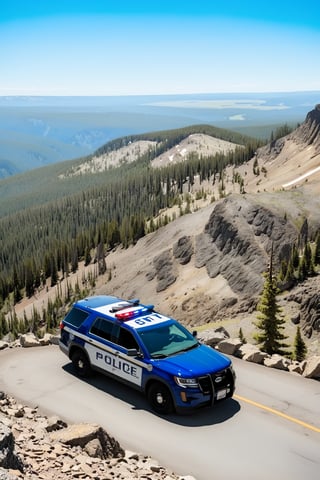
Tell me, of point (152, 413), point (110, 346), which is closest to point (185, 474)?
point (152, 413)

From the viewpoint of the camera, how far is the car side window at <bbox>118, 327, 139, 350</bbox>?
1457 cm

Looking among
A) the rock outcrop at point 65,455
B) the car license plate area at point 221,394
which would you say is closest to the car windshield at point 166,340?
the car license plate area at point 221,394

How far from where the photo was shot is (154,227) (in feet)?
450

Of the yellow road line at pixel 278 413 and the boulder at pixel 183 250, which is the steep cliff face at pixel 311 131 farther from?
the yellow road line at pixel 278 413

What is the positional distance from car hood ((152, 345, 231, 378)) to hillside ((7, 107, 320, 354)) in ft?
101

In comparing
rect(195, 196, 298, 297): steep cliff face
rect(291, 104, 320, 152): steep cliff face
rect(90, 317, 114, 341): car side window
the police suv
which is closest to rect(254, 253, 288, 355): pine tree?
rect(195, 196, 298, 297): steep cliff face

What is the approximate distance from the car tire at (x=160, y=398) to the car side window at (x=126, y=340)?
131 cm

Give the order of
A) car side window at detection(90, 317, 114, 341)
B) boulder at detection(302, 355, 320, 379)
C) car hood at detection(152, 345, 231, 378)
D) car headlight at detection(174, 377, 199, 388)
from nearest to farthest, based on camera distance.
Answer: car headlight at detection(174, 377, 199, 388) → car hood at detection(152, 345, 231, 378) → car side window at detection(90, 317, 114, 341) → boulder at detection(302, 355, 320, 379)

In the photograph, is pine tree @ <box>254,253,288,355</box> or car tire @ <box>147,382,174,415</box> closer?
car tire @ <box>147,382,174,415</box>

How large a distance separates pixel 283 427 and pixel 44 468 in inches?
260

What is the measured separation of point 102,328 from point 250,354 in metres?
5.87

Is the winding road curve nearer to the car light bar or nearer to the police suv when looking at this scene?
the police suv

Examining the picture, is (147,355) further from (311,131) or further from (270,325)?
(311,131)

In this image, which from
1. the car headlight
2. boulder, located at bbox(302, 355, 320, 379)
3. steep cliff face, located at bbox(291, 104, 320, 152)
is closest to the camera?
the car headlight
